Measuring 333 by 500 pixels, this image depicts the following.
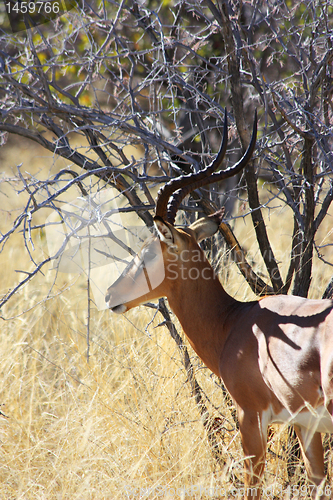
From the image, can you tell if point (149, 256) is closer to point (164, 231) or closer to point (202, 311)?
point (164, 231)

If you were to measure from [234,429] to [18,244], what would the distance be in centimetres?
579

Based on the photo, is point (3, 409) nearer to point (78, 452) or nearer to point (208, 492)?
point (78, 452)

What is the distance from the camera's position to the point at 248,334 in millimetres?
2590

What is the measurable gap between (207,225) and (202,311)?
0.58 m

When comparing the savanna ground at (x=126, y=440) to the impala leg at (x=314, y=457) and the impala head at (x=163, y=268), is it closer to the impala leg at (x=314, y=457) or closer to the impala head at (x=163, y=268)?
the impala leg at (x=314, y=457)

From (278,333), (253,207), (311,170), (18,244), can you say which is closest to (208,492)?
(278,333)

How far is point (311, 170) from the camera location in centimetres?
306

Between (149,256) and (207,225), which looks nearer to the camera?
(149,256)

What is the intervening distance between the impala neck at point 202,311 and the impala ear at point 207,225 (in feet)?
0.88

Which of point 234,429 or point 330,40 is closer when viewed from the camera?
point 330,40

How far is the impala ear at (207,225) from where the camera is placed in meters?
3.01
